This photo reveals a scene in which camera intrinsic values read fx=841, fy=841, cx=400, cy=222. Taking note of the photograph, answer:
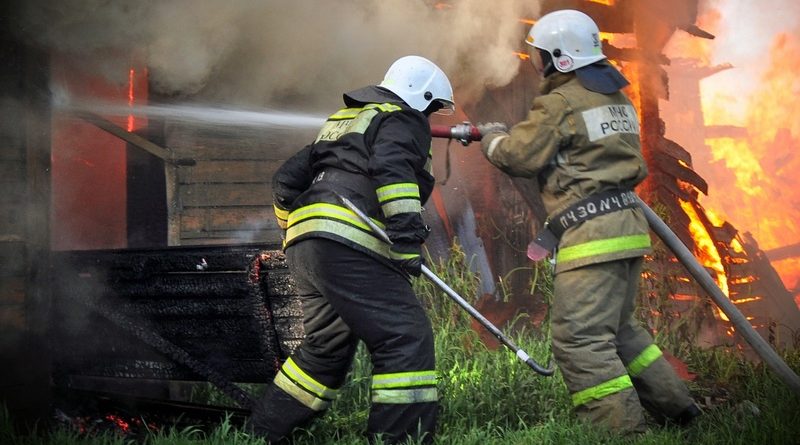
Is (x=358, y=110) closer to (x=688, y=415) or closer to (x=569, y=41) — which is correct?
(x=569, y=41)

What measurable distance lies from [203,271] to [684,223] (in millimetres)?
4673

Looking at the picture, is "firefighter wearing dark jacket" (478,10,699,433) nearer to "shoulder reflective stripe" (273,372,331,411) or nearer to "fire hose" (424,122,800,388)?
"fire hose" (424,122,800,388)

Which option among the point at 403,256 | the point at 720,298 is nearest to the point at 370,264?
the point at 403,256

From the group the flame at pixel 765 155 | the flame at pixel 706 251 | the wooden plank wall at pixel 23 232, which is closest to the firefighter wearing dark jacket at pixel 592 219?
the wooden plank wall at pixel 23 232

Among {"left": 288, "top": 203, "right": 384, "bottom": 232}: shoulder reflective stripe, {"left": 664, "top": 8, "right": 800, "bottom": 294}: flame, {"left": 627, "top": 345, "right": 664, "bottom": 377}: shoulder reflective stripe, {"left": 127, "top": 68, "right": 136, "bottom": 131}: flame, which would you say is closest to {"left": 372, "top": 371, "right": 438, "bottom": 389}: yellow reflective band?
{"left": 288, "top": 203, "right": 384, "bottom": 232}: shoulder reflective stripe

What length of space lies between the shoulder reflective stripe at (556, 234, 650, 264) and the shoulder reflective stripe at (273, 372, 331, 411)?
1381 mm

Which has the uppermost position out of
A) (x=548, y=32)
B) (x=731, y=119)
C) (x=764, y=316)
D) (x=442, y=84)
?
(x=731, y=119)

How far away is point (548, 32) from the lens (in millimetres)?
4312

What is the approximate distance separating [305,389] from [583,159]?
176 centimetres

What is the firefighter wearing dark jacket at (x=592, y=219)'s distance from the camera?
404 centimetres

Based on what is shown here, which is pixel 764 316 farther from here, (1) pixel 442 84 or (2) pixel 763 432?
(1) pixel 442 84

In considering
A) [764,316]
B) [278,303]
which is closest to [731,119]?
[764,316]

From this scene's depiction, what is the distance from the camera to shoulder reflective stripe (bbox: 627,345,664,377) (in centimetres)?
430

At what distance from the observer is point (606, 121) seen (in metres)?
4.16
